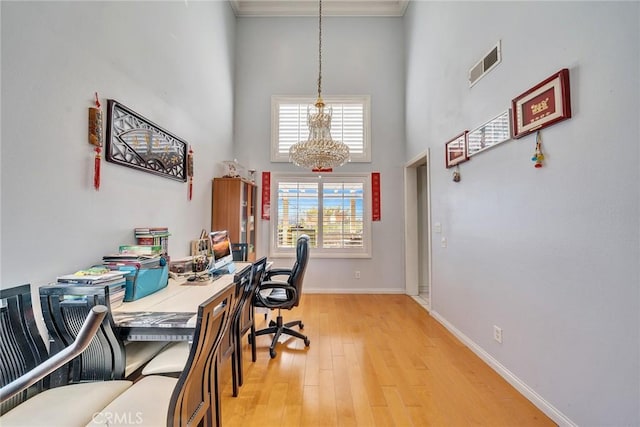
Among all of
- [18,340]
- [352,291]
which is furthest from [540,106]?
[352,291]

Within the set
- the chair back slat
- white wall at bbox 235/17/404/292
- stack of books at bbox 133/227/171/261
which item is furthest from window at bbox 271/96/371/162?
the chair back slat

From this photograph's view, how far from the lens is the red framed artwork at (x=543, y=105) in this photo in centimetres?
159

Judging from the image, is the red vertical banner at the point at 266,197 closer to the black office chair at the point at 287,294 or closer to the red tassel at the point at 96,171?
the black office chair at the point at 287,294

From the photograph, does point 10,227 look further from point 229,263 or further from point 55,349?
point 229,263

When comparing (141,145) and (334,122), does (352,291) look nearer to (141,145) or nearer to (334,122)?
(334,122)

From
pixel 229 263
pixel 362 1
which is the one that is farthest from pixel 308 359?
pixel 362 1

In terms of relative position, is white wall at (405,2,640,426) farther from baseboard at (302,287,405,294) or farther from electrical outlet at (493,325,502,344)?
baseboard at (302,287,405,294)

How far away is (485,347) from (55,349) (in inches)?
121

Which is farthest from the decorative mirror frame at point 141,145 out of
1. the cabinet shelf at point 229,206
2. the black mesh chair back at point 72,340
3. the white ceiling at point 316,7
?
the white ceiling at point 316,7

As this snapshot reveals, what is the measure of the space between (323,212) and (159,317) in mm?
3459

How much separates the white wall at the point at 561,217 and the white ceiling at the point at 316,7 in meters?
2.39

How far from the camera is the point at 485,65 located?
2.41 metres

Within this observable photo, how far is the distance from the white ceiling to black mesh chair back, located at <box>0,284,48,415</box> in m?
5.15

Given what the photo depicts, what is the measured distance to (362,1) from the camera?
4.59 meters
